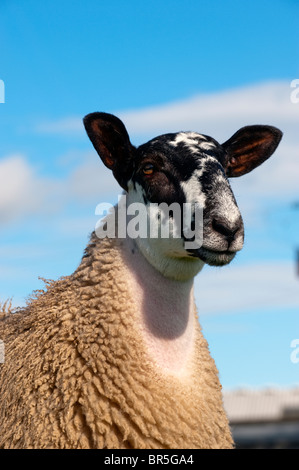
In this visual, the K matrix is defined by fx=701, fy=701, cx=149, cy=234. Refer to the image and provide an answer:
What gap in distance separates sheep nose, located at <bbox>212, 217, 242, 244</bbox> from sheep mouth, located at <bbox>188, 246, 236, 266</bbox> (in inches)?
4.9

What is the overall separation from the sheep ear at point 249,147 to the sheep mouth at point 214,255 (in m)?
1.55

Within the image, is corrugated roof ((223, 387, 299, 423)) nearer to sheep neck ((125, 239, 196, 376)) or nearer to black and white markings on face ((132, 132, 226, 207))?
sheep neck ((125, 239, 196, 376))

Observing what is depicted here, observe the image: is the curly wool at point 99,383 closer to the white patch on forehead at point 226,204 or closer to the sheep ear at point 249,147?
the white patch on forehead at point 226,204

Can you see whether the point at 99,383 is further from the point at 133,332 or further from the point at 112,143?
the point at 112,143

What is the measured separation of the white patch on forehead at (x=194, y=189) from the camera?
18.5 ft

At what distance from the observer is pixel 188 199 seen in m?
5.71

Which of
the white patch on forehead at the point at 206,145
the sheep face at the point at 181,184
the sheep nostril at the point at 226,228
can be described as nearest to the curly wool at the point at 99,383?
the sheep face at the point at 181,184

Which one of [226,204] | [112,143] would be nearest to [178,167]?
[226,204]

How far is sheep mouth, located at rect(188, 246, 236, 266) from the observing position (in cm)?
555

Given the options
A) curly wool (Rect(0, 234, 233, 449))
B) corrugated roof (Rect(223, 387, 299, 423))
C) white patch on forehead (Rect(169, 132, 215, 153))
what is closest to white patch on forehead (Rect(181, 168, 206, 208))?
white patch on forehead (Rect(169, 132, 215, 153))

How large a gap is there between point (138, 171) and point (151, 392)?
75.8 inches

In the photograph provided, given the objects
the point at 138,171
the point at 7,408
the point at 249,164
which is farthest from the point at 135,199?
the point at 7,408

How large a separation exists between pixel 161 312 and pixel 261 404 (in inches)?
634
